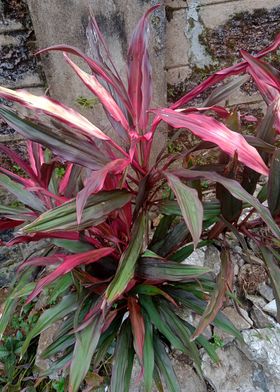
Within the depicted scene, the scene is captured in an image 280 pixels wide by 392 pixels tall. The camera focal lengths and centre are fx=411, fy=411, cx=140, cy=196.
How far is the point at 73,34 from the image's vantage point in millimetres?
1601

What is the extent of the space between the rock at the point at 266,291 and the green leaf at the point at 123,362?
63 centimetres

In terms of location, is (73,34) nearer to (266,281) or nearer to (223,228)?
(223,228)

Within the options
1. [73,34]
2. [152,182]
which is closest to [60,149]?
[152,182]

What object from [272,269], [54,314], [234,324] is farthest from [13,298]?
[234,324]

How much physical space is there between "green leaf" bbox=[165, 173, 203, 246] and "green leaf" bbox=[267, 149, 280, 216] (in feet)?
0.68

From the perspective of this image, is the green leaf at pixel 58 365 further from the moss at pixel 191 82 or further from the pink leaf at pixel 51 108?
the moss at pixel 191 82

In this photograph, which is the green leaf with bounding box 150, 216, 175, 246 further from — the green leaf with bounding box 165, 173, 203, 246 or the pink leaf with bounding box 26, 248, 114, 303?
the green leaf with bounding box 165, 173, 203, 246

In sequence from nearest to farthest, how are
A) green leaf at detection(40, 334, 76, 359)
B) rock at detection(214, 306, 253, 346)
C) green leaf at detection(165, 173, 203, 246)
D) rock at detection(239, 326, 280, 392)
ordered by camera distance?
green leaf at detection(165, 173, 203, 246)
green leaf at detection(40, 334, 76, 359)
rock at detection(239, 326, 280, 392)
rock at detection(214, 306, 253, 346)

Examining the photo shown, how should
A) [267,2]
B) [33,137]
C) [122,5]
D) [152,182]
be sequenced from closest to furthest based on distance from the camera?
[33,137] → [152,182] → [122,5] → [267,2]

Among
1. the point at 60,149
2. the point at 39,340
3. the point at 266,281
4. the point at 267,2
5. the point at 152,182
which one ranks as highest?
the point at 267,2

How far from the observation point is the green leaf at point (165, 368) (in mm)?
1157

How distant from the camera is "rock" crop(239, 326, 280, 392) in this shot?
1345 mm

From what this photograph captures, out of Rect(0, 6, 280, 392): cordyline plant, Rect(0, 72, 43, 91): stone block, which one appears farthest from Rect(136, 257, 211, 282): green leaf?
Rect(0, 72, 43, 91): stone block

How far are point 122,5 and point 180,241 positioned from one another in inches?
37.0
